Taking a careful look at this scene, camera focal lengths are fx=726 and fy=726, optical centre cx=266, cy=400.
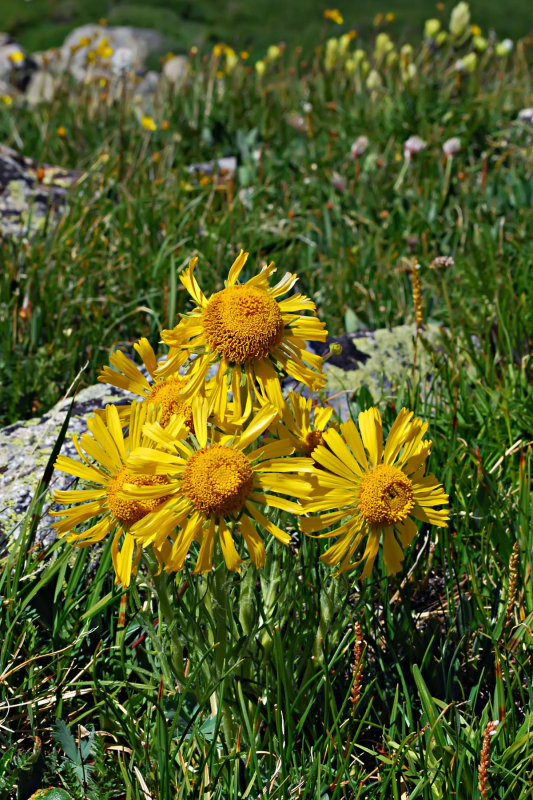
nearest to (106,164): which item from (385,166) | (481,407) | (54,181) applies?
(54,181)

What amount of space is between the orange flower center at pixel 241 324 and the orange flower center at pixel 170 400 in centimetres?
14

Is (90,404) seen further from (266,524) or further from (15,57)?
(15,57)

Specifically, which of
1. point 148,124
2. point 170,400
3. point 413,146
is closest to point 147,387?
point 170,400

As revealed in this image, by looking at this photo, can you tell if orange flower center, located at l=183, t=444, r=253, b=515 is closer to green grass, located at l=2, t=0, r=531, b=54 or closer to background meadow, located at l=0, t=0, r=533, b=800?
background meadow, located at l=0, t=0, r=533, b=800

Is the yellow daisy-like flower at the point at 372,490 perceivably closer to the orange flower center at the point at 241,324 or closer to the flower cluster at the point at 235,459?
the flower cluster at the point at 235,459

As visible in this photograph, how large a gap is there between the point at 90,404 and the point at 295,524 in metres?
1.12

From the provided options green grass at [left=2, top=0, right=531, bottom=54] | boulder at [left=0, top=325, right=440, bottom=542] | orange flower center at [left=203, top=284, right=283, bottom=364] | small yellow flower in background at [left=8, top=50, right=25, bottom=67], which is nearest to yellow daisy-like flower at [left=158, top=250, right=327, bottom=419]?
orange flower center at [left=203, top=284, right=283, bottom=364]

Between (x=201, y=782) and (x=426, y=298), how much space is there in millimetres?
2760

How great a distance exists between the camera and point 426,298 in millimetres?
3752

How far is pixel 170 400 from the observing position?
148cm

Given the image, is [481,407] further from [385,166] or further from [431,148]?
[431,148]

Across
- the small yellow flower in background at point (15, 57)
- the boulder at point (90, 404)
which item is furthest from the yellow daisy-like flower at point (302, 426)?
the small yellow flower in background at point (15, 57)

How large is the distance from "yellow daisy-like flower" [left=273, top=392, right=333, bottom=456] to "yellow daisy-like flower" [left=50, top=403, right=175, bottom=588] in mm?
276

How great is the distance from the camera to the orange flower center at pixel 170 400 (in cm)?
143
